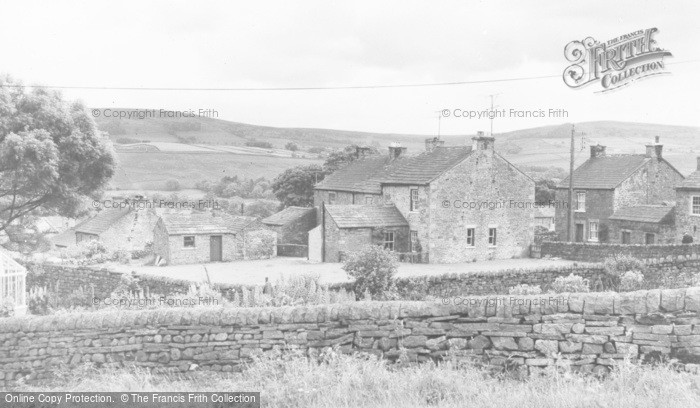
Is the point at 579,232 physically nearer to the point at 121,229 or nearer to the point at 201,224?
the point at 201,224

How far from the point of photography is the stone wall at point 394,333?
28.4 ft

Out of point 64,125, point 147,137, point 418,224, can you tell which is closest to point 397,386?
point 64,125

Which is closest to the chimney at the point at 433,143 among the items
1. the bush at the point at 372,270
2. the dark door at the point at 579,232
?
the dark door at the point at 579,232

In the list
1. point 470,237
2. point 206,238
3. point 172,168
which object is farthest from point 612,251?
point 172,168

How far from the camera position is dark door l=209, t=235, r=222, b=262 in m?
39.7

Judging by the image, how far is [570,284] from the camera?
2067cm

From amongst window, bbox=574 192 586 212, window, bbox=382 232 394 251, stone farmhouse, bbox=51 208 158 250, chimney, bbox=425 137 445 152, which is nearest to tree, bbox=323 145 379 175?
chimney, bbox=425 137 445 152

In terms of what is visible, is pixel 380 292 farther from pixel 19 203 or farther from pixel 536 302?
pixel 19 203

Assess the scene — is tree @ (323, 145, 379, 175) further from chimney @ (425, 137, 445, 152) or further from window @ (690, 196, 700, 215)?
window @ (690, 196, 700, 215)

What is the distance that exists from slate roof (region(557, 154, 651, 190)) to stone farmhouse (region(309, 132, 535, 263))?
808cm

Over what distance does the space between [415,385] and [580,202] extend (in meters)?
43.0

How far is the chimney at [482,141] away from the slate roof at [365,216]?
5.62m

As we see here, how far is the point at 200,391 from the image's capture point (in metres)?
8.76

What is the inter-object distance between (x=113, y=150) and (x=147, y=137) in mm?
11006
